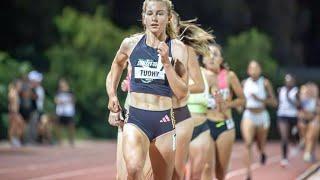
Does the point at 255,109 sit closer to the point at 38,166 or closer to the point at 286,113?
the point at 286,113

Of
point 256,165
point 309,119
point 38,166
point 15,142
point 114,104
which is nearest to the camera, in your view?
point 114,104

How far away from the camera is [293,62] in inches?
1281

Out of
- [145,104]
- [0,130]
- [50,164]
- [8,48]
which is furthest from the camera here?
[8,48]

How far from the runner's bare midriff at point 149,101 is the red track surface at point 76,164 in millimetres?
7778

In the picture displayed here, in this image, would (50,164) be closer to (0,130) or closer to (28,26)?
(0,130)

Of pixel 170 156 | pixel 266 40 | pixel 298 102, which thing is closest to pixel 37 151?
pixel 298 102

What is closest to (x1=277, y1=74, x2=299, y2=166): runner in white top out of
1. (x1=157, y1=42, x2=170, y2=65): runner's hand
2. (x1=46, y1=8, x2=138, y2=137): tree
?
(x1=46, y1=8, x2=138, y2=137): tree

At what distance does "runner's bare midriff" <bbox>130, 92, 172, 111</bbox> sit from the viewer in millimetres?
7488

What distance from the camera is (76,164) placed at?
18750 millimetres

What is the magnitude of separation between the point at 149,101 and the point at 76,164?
11467 millimetres

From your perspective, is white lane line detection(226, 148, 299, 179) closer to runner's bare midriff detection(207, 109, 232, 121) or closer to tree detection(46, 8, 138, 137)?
runner's bare midriff detection(207, 109, 232, 121)

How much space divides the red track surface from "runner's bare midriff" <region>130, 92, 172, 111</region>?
25.5 feet

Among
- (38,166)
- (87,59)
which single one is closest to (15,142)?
(38,166)

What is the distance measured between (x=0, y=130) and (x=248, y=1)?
10.8 meters
